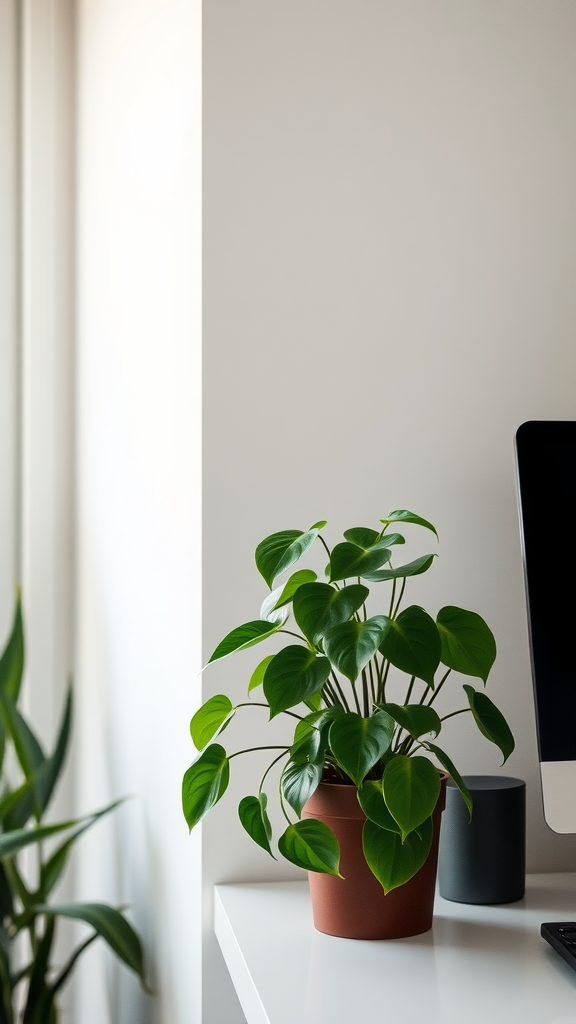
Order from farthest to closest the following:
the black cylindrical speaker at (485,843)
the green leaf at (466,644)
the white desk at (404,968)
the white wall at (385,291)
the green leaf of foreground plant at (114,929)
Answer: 1. the green leaf of foreground plant at (114,929)
2. the white wall at (385,291)
3. the black cylindrical speaker at (485,843)
4. the green leaf at (466,644)
5. the white desk at (404,968)

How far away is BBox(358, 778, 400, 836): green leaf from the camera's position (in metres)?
0.70

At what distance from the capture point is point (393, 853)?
705 mm

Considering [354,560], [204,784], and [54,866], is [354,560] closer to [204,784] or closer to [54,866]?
[204,784]

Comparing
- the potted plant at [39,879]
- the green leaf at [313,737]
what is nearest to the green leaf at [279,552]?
the green leaf at [313,737]

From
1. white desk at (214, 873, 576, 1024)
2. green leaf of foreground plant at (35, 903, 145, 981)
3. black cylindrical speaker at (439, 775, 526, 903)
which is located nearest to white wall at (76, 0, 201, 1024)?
green leaf of foreground plant at (35, 903, 145, 981)

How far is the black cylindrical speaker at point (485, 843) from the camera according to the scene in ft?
2.89

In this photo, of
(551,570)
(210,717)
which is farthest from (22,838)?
(551,570)

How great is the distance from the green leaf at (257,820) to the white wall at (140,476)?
215 millimetres

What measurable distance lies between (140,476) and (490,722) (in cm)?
64

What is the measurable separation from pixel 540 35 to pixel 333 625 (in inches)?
29.7

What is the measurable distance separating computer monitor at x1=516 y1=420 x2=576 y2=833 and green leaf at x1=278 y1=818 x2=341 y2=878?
0.20 metres

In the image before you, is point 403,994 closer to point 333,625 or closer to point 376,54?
point 333,625

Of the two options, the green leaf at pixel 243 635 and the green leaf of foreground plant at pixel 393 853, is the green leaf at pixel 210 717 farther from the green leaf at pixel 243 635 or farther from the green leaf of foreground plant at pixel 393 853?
the green leaf of foreground plant at pixel 393 853

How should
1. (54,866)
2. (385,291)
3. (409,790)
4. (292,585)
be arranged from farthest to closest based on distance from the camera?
(54,866)
(385,291)
(292,585)
(409,790)
